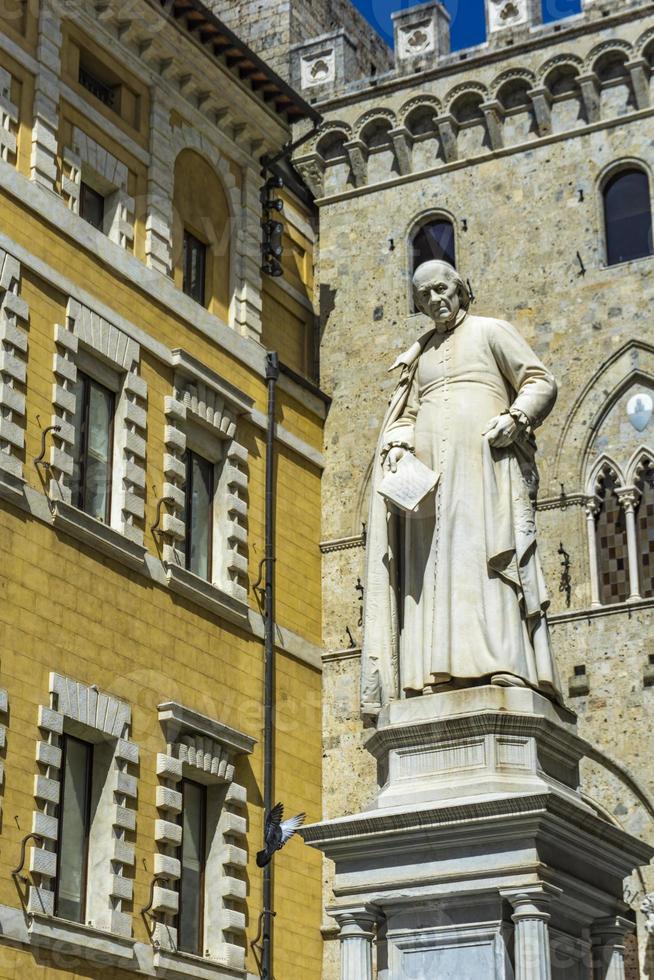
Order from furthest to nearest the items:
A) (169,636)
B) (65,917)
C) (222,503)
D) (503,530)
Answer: (222,503), (169,636), (65,917), (503,530)

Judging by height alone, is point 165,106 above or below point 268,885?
above

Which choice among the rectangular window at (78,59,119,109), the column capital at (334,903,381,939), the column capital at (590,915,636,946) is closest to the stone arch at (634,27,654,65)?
the rectangular window at (78,59,119,109)

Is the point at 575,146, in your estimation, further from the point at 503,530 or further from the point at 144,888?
the point at 503,530

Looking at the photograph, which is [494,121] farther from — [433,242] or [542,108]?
[433,242]

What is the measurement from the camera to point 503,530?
10305 mm

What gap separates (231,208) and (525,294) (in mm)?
4294

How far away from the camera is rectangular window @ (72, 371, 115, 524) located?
21312 mm

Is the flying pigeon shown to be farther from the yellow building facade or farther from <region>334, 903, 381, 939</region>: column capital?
<region>334, 903, 381, 939</region>: column capital

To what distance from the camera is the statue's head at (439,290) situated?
1103cm

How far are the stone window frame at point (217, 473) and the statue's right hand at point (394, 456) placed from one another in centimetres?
1162

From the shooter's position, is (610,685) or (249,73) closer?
(610,685)

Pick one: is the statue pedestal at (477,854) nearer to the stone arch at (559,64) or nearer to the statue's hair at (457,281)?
the statue's hair at (457,281)

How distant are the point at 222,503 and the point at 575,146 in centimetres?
724

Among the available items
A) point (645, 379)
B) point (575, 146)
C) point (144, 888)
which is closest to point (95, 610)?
point (144, 888)
